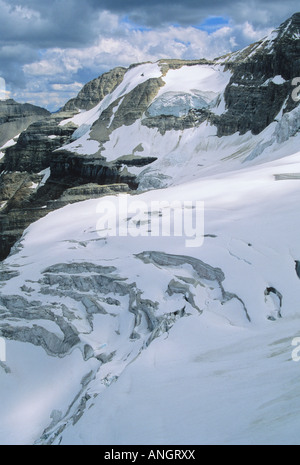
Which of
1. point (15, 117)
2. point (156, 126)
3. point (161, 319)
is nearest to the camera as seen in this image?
point (161, 319)

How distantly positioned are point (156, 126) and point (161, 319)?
6784 cm

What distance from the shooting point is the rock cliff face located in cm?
6969

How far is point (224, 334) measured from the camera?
50.1 ft

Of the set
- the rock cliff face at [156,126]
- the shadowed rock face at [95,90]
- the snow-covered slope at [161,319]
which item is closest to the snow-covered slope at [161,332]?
the snow-covered slope at [161,319]

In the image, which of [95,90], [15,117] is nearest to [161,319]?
[95,90]

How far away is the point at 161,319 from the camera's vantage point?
18.6 m

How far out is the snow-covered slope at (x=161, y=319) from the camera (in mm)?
10711

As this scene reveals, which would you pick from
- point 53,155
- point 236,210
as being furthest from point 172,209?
point 53,155

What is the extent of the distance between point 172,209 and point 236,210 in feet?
19.6

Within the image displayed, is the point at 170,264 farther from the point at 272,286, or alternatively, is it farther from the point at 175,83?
the point at 175,83

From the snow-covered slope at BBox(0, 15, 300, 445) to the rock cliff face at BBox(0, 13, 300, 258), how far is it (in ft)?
89.1

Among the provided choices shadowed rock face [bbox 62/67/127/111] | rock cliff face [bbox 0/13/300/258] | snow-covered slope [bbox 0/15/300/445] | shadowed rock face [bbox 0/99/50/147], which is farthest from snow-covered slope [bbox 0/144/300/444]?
shadowed rock face [bbox 0/99/50/147]

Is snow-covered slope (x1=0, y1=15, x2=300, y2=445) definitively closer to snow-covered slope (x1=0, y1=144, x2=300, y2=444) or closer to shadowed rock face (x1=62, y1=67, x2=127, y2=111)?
snow-covered slope (x1=0, y1=144, x2=300, y2=444)

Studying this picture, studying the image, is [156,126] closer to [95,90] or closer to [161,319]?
[95,90]
